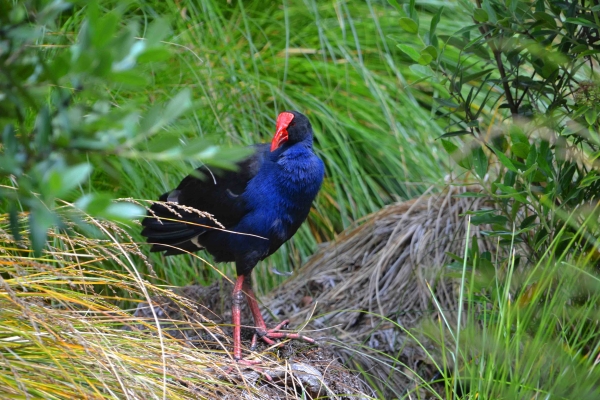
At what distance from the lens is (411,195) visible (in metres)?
3.82

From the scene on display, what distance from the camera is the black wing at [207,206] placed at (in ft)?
8.61

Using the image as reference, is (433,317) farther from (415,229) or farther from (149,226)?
(149,226)

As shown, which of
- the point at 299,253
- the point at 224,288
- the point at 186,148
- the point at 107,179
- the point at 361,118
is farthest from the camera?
the point at 361,118

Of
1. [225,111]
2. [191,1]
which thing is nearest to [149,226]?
[225,111]

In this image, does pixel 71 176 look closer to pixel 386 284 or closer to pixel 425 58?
pixel 425 58

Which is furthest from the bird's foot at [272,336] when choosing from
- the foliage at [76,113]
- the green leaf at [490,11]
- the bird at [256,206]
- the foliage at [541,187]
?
the foliage at [76,113]

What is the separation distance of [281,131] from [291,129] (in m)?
0.04

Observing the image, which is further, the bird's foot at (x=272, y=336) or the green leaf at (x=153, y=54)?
the bird's foot at (x=272, y=336)

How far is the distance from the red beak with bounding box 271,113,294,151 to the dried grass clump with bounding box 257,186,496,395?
635 millimetres

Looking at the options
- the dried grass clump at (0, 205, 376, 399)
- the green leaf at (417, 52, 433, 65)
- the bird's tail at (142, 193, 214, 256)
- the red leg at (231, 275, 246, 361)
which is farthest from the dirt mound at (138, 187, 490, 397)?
the green leaf at (417, 52, 433, 65)

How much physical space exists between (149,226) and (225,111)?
32.8 inches

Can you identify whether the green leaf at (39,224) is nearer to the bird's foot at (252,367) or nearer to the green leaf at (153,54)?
the green leaf at (153,54)

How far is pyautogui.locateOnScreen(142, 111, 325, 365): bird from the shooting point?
2566mm

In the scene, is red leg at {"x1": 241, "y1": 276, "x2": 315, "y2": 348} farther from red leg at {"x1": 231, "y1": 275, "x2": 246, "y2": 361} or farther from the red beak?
the red beak
